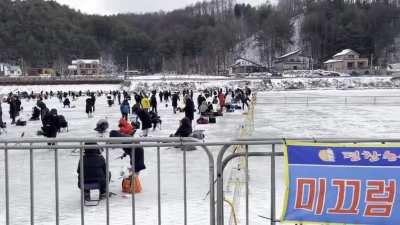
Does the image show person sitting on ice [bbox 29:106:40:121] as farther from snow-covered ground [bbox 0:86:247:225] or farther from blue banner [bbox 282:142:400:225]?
blue banner [bbox 282:142:400:225]

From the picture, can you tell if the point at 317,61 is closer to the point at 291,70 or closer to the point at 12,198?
the point at 291,70

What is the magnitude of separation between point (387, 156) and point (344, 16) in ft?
407

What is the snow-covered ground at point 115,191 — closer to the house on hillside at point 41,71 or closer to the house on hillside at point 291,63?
the house on hillside at point 291,63

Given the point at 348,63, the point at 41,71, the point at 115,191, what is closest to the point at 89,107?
the point at 115,191

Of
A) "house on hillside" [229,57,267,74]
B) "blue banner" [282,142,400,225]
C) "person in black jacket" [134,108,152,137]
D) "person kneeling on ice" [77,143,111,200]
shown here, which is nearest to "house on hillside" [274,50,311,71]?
"house on hillside" [229,57,267,74]

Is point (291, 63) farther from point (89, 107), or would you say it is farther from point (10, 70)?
point (89, 107)

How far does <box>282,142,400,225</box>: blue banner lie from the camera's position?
4238 millimetres

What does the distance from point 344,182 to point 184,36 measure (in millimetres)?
130089

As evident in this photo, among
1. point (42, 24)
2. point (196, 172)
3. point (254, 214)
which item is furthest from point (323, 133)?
point (42, 24)

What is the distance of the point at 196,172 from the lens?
32.1ft

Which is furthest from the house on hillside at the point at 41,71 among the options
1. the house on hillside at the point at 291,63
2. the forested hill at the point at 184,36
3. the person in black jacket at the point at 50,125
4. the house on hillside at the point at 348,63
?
the person in black jacket at the point at 50,125

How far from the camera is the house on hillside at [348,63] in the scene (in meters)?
103

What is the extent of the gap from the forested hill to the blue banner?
11484 cm

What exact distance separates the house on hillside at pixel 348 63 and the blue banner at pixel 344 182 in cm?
10058
